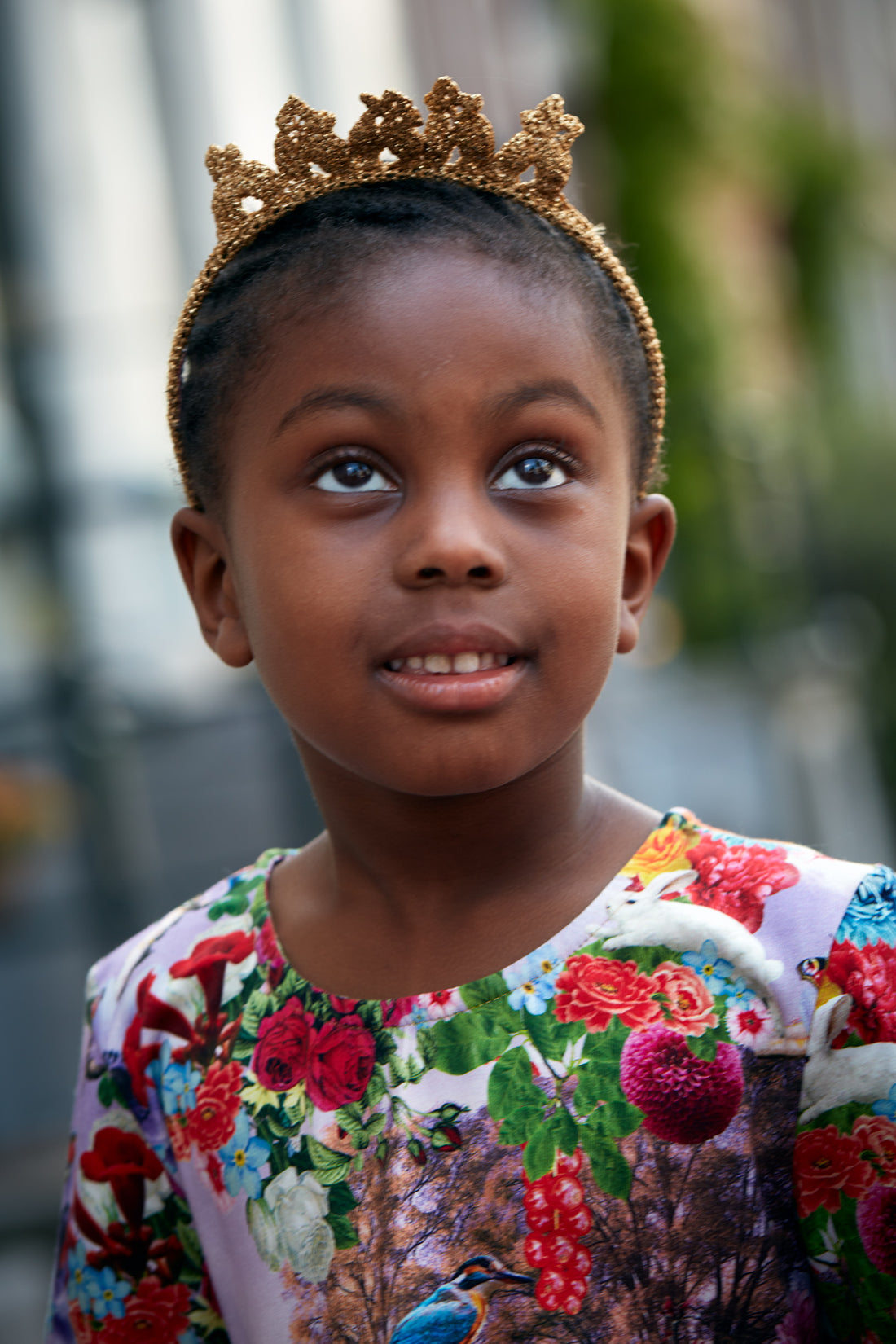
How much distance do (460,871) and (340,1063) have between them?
0.23m

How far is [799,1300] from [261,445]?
99cm

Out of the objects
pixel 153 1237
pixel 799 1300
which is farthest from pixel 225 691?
pixel 799 1300

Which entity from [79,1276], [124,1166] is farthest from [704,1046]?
[79,1276]

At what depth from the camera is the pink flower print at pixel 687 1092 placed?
4.26 ft

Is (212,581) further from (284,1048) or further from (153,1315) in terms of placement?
(153,1315)

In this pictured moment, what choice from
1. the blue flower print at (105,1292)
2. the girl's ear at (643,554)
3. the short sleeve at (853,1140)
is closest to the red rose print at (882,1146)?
the short sleeve at (853,1140)

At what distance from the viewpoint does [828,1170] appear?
1278 millimetres

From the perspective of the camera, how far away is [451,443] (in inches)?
52.1

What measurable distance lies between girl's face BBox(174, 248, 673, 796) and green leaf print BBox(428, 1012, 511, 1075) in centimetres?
24

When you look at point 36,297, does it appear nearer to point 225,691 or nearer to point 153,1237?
point 225,691

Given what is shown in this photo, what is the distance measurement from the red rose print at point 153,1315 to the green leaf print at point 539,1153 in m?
0.54

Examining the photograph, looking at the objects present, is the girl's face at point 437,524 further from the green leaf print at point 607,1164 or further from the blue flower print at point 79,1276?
the blue flower print at point 79,1276

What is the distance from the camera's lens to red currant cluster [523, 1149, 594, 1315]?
4.24 ft

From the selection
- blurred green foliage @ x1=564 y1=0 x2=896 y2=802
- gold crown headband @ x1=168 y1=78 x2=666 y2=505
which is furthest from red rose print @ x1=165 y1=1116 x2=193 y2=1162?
blurred green foliage @ x1=564 y1=0 x2=896 y2=802
